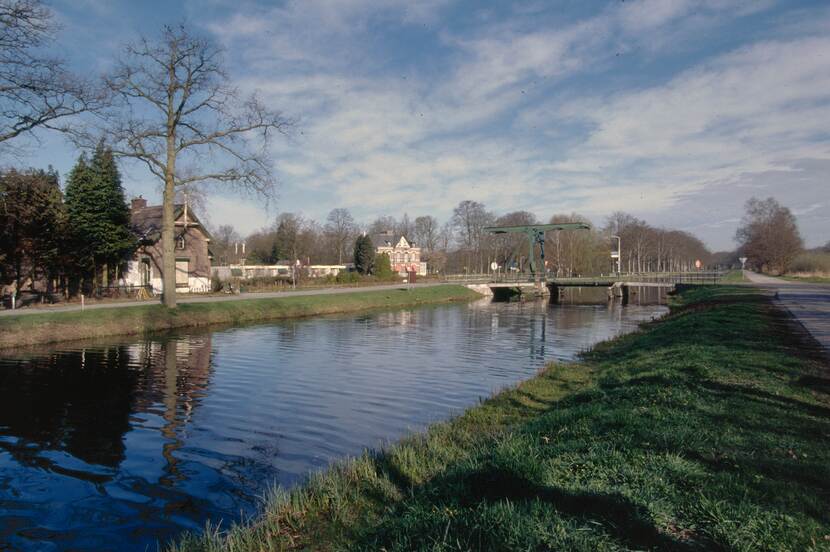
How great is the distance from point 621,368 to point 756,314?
11.1 m

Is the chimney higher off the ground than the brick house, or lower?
higher

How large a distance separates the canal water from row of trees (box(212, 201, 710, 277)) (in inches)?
2063

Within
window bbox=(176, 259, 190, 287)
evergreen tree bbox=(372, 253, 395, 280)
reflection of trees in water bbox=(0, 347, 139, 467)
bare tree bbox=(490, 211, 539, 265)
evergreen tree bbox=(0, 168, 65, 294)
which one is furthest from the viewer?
bare tree bbox=(490, 211, 539, 265)

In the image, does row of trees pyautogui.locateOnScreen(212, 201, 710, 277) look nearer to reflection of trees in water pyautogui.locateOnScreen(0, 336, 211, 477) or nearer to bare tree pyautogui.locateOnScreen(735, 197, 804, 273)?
bare tree pyautogui.locateOnScreen(735, 197, 804, 273)

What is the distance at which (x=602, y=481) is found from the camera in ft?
15.9

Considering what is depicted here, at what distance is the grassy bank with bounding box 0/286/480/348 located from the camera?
19.1 meters

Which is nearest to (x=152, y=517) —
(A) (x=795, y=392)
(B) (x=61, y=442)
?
(B) (x=61, y=442)

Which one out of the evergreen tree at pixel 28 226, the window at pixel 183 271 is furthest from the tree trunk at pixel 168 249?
the window at pixel 183 271

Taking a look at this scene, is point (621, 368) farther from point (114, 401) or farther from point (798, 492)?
point (114, 401)

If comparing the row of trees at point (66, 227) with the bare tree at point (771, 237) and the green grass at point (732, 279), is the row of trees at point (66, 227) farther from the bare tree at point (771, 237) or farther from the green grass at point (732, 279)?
the bare tree at point (771, 237)

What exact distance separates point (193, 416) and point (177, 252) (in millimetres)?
32901

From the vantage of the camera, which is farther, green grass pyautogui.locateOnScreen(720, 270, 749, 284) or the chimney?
green grass pyautogui.locateOnScreen(720, 270, 749, 284)

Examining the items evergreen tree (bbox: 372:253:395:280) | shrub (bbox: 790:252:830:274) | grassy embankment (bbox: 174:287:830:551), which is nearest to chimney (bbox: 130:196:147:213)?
evergreen tree (bbox: 372:253:395:280)

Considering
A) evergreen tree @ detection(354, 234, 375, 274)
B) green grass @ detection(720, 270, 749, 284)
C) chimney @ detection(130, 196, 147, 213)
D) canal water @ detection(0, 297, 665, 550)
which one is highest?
chimney @ detection(130, 196, 147, 213)
